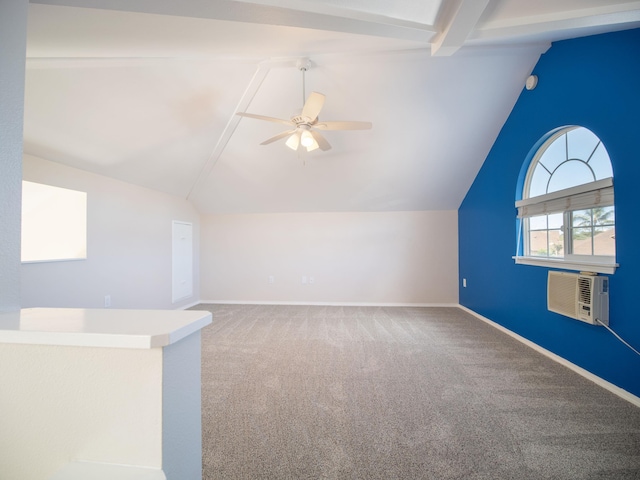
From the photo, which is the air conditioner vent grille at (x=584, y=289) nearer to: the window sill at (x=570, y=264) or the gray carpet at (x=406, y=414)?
the window sill at (x=570, y=264)

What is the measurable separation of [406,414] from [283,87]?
3.10 metres

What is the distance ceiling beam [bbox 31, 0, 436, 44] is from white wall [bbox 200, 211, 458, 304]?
10.7ft

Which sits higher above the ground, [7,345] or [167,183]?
[167,183]

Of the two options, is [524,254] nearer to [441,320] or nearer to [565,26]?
[441,320]

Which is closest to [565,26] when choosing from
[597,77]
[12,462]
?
[597,77]

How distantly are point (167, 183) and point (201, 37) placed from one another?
2.49m

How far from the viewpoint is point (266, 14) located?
1.46 m

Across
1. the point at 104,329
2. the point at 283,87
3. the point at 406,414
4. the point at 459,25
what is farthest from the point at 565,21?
the point at 104,329

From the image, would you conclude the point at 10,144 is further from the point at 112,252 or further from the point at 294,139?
the point at 112,252

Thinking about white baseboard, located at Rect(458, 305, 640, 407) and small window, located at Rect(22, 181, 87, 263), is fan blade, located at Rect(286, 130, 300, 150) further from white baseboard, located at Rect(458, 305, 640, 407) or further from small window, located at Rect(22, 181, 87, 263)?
white baseboard, located at Rect(458, 305, 640, 407)

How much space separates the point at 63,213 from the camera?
2.76m

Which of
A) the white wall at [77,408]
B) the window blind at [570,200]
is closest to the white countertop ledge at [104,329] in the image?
the white wall at [77,408]

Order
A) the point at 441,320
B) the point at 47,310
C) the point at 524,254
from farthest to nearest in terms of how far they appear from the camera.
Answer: the point at 441,320
the point at 524,254
the point at 47,310

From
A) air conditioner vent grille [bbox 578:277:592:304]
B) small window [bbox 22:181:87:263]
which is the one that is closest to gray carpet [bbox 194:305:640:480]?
air conditioner vent grille [bbox 578:277:592:304]
